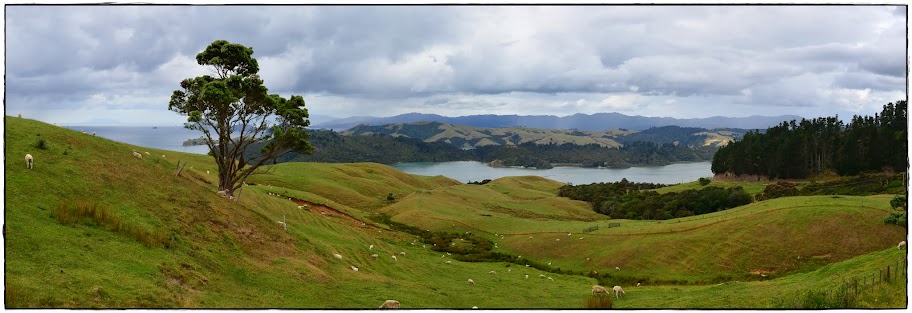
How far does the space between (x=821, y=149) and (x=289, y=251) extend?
152358 millimetres

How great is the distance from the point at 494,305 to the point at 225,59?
27.6m

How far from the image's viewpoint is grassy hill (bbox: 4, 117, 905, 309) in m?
17.5

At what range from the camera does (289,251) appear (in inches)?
1094

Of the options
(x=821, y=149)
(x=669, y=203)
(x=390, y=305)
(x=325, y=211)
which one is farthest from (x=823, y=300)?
(x=821, y=149)

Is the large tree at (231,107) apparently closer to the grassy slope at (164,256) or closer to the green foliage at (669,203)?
the grassy slope at (164,256)

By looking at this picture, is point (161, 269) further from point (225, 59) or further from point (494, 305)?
point (225, 59)

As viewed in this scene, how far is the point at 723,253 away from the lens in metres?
44.8

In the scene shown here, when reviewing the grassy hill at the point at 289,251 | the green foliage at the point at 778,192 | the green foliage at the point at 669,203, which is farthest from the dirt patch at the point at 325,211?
the green foliage at the point at 778,192

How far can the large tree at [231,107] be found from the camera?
122 feet

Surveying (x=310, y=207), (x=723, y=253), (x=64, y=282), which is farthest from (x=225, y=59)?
(x=723, y=253)

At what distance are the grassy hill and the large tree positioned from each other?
443 cm

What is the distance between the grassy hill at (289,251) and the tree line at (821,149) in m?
84.8

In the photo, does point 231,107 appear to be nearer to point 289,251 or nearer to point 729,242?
point 289,251

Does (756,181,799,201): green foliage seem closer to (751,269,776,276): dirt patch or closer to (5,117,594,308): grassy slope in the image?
(751,269,776,276): dirt patch
